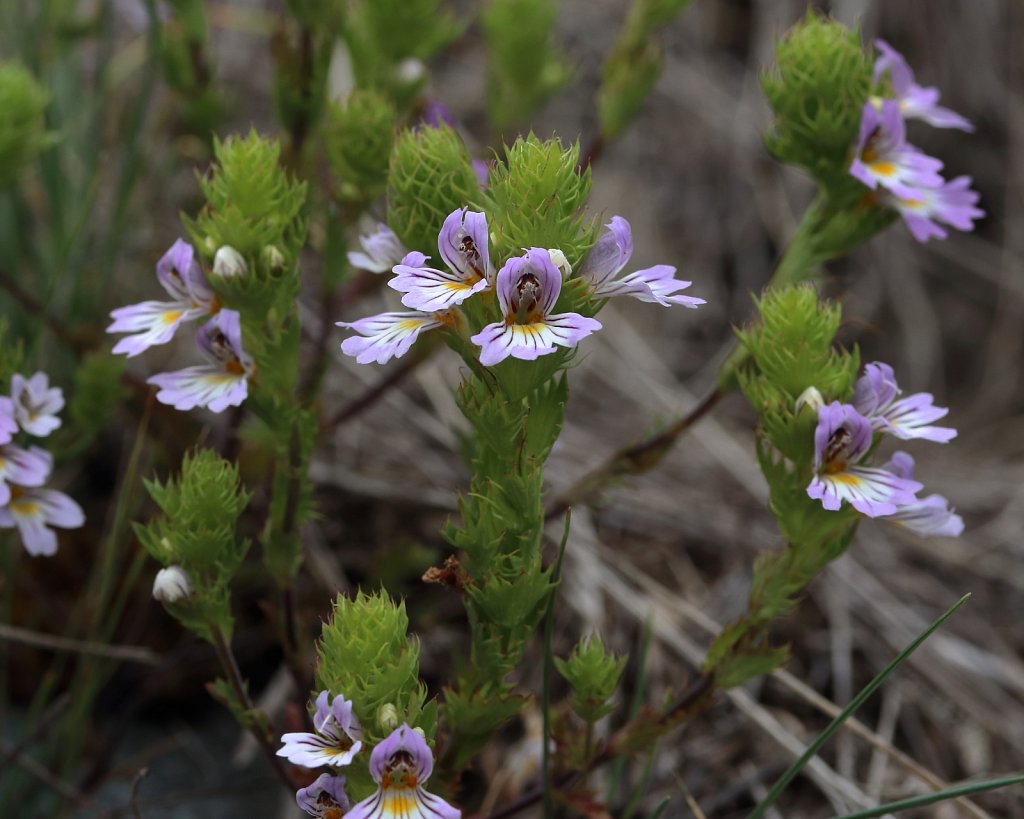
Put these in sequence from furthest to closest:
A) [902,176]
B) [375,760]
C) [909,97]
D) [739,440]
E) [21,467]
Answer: [739,440]
[909,97]
[902,176]
[21,467]
[375,760]

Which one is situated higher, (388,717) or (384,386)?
(388,717)

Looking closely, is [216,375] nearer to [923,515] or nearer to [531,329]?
[531,329]

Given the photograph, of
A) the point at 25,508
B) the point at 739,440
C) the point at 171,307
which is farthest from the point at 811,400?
the point at 739,440

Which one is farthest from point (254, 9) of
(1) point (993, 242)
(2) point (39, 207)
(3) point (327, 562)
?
(1) point (993, 242)

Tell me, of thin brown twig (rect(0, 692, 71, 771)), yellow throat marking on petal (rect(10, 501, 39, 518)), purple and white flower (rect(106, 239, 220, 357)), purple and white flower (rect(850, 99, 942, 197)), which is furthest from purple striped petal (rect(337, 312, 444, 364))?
thin brown twig (rect(0, 692, 71, 771))

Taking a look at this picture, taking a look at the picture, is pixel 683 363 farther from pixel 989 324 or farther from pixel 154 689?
pixel 154 689

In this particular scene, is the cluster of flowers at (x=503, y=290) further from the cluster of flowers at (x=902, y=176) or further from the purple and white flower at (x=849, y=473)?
the cluster of flowers at (x=902, y=176)

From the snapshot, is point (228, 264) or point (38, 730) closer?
point (228, 264)

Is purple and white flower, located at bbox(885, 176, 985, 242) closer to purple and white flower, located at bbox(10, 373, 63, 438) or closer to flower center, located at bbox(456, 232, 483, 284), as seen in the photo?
flower center, located at bbox(456, 232, 483, 284)
